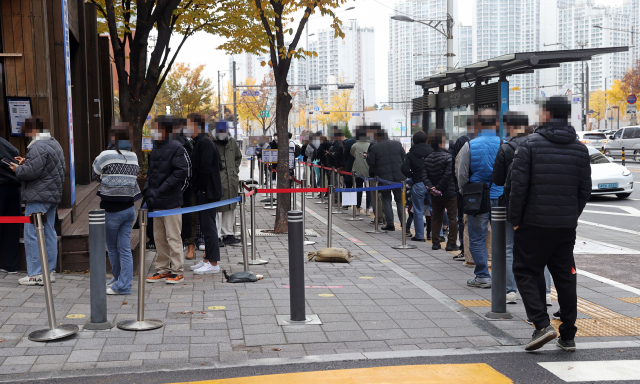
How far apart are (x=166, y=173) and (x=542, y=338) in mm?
4335

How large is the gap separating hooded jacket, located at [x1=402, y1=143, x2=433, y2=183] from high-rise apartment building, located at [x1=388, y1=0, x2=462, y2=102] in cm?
3728

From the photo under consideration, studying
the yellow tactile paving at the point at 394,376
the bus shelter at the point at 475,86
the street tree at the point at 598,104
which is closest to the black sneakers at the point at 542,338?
the yellow tactile paving at the point at 394,376

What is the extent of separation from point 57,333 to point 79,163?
28.2 feet

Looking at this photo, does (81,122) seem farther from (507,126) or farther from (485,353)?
(485,353)

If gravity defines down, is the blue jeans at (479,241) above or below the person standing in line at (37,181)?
below

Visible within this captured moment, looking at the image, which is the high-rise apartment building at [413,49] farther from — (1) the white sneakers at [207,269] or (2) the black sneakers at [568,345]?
(2) the black sneakers at [568,345]

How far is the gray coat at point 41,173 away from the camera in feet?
22.2

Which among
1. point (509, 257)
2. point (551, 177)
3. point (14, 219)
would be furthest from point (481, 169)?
point (14, 219)

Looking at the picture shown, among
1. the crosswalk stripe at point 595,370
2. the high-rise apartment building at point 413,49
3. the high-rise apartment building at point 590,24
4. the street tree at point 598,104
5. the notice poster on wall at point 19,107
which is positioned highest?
the high-rise apartment building at point 590,24

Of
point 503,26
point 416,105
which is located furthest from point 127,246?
point 503,26

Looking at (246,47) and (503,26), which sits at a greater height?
(503,26)

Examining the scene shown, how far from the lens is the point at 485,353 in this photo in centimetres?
485

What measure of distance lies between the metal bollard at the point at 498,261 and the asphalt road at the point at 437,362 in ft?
2.89

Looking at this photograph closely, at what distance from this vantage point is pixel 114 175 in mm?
6465
